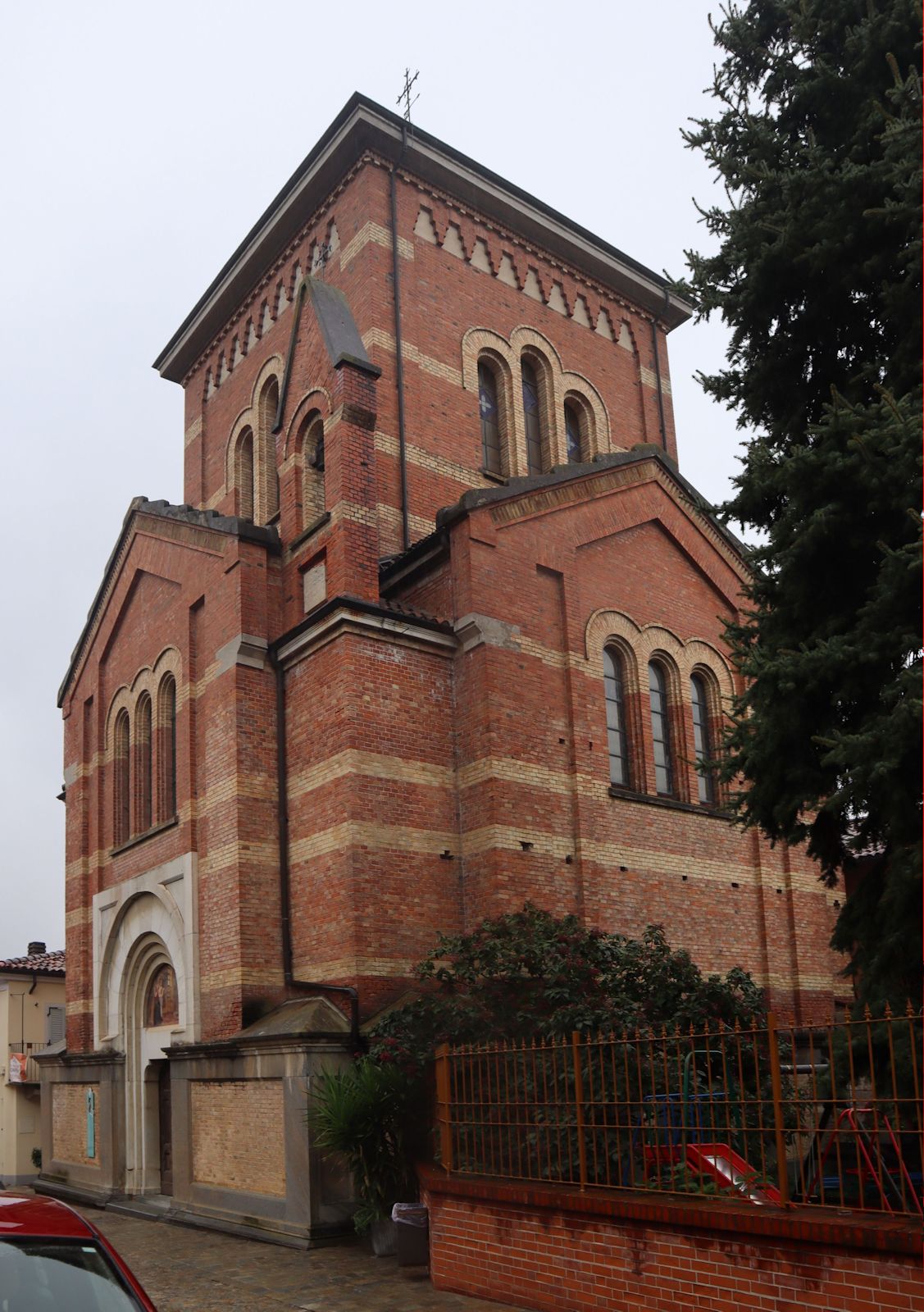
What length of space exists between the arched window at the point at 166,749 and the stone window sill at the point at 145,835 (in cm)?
30

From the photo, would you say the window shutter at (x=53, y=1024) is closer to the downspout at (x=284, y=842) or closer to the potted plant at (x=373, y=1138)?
the downspout at (x=284, y=842)

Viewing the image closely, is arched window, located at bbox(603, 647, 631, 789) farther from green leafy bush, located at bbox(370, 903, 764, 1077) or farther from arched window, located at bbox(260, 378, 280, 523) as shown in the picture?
arched window, located at bbox(260, 378, 280, 523)

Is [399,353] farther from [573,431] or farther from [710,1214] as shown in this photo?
[710,1214]

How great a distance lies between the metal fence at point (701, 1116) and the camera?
7.60 meters

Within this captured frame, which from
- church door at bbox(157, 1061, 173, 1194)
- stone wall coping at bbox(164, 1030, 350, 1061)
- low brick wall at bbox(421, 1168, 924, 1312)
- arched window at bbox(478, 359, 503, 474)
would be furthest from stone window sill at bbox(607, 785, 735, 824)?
church door at bbox(157, 1061, 173, 1194)

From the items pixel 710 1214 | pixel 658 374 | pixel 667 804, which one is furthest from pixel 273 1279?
pixel 658 374

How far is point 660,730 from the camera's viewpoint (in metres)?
18.8

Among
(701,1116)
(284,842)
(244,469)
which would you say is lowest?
(701,1116)

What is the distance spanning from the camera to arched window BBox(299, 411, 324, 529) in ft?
57.8

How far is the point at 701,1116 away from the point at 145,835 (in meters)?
12.2

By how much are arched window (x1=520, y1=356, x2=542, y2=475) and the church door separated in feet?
38.2

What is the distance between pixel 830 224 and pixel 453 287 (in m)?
13.8

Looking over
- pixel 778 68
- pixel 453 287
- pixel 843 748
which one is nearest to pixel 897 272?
pixel 778 68

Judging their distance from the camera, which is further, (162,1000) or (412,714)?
(162,1000)
